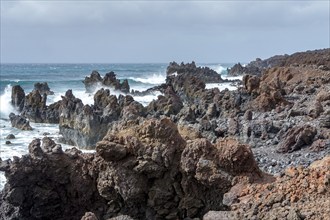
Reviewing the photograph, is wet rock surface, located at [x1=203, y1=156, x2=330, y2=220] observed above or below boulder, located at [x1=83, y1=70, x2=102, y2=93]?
above

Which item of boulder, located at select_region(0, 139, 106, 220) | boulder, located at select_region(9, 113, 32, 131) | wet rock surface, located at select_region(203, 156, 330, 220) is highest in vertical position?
wet rock surface, located at select_region(203, 156, 330, 220)

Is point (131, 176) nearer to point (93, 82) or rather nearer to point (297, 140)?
point (297, 140)

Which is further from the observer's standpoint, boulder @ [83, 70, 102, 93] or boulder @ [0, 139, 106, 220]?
boulder @ [83, 70, 102, 93]

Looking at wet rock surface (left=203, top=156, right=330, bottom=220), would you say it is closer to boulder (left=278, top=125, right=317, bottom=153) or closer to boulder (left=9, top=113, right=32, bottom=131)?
boulder (left=278, top=125, right=317, bottom=153)

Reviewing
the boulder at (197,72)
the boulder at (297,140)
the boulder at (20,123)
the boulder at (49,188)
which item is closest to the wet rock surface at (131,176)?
the boulder at (49,188)

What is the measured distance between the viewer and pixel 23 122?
85.0ft

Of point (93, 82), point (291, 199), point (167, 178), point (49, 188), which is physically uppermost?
point (291, 199)

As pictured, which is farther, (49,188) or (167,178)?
(49,188)

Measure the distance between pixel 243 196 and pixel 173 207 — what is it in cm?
178

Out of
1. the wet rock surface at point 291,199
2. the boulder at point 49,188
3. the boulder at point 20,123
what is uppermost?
the wet rock surface at point 291,199

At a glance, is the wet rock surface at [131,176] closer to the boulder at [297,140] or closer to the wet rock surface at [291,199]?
the wet rock surface at [291,199]

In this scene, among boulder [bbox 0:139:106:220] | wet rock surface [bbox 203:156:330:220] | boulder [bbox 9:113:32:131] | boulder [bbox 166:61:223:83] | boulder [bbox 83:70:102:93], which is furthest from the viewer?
boulder [bbox 166:61:223:83]

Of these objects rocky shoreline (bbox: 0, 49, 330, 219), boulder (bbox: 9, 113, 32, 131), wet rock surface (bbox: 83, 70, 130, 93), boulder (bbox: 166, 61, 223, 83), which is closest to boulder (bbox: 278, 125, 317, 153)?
rocky shoreline (bbox: 0, 49, 330, 219)

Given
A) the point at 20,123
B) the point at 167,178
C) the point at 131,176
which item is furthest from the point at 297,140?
the point at 20,123
